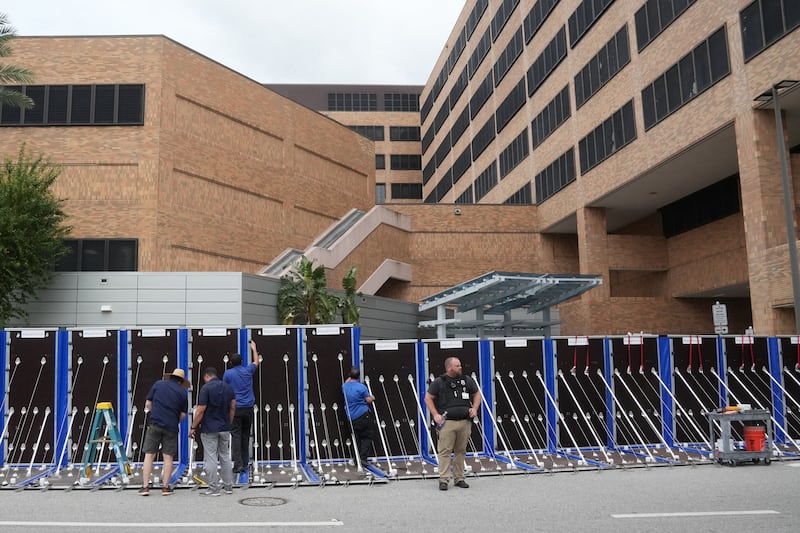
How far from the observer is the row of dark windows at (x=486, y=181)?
48.7 meters

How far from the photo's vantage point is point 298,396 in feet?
42.9

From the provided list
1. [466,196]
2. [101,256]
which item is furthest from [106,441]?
[466,196]

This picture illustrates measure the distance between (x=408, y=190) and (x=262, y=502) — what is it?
2508 inches

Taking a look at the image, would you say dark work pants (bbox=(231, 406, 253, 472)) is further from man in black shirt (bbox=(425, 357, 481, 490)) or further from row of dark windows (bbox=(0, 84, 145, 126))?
row of dark windows (bbox=(0, 84, 145, 126))

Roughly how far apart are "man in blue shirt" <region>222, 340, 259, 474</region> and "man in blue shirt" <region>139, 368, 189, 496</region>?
905 mm

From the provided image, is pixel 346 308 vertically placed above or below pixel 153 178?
below

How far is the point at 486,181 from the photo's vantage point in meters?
50.5

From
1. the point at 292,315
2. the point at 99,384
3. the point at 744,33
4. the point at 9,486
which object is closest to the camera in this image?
the point at 9,486

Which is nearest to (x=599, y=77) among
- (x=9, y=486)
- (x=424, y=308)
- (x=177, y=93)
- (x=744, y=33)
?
(x=744, y=33)

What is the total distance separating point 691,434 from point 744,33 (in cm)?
1514

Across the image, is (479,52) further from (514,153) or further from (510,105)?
(514,153)

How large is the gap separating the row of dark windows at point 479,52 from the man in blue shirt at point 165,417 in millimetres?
42130

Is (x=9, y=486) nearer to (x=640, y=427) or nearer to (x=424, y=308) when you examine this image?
(x=640, y=427)

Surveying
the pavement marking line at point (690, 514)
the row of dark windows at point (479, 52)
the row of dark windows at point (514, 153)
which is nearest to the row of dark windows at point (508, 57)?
the row of dark windows at point (479, 52)
